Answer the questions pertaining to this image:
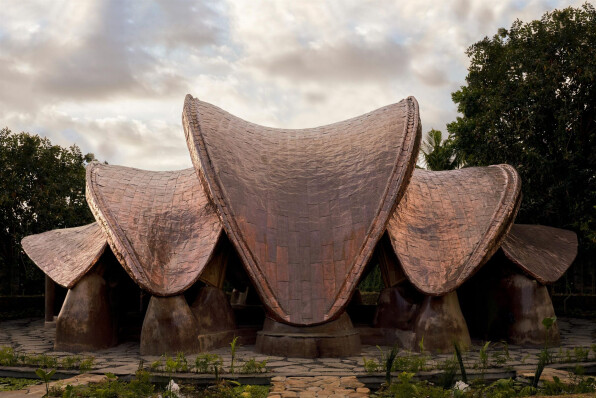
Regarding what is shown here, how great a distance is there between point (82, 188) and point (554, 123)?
17326mm

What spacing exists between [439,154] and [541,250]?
13024 mm

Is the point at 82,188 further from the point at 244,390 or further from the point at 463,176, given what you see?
the point at 244,390

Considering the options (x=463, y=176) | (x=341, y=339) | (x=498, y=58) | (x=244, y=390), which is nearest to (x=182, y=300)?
(x=341, y=339)

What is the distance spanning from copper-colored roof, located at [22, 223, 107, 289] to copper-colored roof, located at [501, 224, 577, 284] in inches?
294

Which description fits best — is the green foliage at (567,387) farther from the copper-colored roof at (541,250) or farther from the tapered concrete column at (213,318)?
the tapered concrete column at (213,318)

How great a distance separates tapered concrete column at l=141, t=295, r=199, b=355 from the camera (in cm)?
962

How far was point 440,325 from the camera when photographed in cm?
981

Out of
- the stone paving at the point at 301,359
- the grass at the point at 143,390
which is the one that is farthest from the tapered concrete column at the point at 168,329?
the grass at the point at 143,390

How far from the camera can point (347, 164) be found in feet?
37.6

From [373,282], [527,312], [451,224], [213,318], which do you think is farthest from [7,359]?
[373,282]

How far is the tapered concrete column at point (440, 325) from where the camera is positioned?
32.0 feet

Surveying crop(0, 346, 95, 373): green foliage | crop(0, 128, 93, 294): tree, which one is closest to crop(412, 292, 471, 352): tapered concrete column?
crop(0, 346, 95, 373): green foliage

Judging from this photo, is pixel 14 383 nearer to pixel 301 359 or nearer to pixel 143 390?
pixel 143 390

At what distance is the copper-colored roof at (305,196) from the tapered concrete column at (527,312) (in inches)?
113
